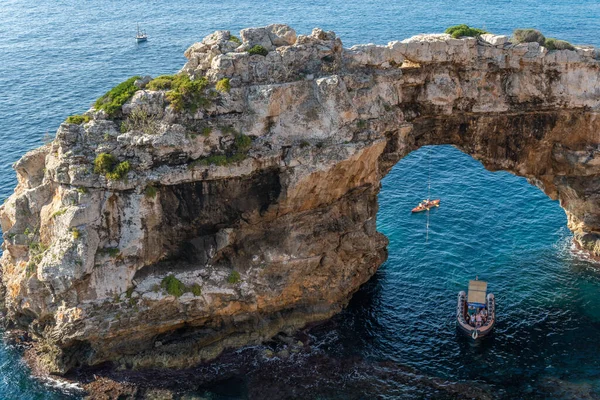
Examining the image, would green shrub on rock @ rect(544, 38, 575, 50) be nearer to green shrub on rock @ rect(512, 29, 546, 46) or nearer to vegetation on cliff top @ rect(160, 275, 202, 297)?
green shrub on rock @ rect(512, 29, 546, 46)

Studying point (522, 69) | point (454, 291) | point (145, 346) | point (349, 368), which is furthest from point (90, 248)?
point (522, 69)

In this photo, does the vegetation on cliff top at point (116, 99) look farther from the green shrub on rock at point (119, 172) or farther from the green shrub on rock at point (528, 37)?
the green shrub on rock at point (528, 37)

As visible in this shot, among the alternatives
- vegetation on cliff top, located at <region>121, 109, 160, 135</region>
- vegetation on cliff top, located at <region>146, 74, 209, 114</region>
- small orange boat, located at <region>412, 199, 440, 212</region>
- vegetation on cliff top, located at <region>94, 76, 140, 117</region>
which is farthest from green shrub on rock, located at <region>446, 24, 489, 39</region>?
vegetation on cliff top, located at <region>94, 76, 140, 117</region>

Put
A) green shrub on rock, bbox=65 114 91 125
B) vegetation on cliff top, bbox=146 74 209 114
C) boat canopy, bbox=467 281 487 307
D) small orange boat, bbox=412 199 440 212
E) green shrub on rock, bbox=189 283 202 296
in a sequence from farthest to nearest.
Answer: small orange boat, bbox=412 199 440 212 → boat canopy, bbox=467 281 487 307 → green shrub on rock, bbox=189 283 202 296 → green shrub on rock, bbox=65 114 91 125 → vegetation on cliff top, bbox=146 74 209 114

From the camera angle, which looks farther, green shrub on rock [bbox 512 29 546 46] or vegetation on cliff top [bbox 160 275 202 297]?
green shrub on rock [bbox 512 29 546 46]

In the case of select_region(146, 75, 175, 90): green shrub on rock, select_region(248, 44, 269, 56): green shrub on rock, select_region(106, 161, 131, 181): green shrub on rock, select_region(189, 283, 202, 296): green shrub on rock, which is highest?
select_region(248, 44, 269, 56): green shrub on rock

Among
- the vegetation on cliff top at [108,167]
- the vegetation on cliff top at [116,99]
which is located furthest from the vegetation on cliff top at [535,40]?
the vegetation on cliff top at [108,167]
